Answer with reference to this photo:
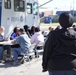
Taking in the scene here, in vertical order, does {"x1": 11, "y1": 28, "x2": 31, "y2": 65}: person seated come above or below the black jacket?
below

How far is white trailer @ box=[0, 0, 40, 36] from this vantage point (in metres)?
13.8

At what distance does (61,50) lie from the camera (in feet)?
12.9

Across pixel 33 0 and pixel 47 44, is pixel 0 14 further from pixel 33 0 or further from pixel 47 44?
pixel 47 44

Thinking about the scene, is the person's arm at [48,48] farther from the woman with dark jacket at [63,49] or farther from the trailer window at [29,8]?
the trailer window at [29,8]

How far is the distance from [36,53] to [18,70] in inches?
90.9

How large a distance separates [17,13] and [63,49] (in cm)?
1141

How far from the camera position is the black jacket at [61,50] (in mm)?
3908

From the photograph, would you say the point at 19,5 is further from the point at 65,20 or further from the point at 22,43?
the point at 65,20

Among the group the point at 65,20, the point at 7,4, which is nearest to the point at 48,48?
the point at 65,20

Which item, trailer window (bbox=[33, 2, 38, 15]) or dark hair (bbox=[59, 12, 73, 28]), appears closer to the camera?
dark hair (bbox=[59, 12, 73, 28])

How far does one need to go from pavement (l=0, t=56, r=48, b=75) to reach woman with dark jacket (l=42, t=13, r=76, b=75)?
15.3 ft

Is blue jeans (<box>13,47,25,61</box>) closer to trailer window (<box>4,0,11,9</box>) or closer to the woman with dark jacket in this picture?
trailer window (<box>4,0,11,9</box>)

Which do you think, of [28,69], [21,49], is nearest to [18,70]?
[28,69]

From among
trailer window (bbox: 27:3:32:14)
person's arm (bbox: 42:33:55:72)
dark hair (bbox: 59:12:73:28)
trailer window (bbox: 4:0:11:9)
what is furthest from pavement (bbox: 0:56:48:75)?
trailer window (bbox: 27:3:32:14)
